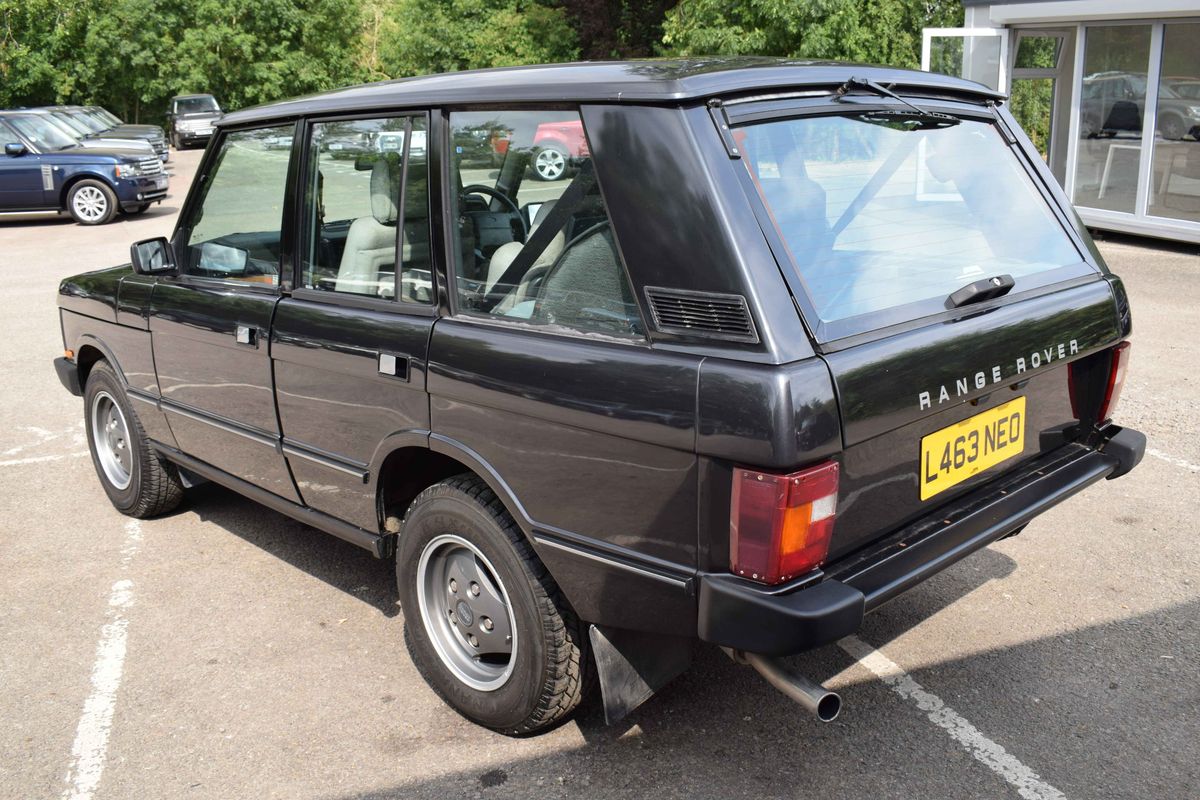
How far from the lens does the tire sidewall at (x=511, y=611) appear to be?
2998 mm

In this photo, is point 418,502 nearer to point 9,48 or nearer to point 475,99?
point 475,99

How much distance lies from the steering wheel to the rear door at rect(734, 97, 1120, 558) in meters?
0.73

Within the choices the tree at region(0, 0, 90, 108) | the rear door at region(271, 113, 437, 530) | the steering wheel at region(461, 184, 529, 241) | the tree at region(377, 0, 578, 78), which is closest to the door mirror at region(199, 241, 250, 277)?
the rear door at region(271, 113, 437, 530)

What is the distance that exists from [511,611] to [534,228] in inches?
43.6

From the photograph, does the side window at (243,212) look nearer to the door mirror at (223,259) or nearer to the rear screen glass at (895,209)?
the door mirror at (223,259)

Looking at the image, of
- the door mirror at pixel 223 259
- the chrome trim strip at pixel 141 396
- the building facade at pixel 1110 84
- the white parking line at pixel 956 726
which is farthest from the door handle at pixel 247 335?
the building facade at pixel 1110 84

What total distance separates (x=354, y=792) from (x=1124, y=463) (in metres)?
2.59

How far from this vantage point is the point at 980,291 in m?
2.90

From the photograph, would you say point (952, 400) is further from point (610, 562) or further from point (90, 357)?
point (90, 357)

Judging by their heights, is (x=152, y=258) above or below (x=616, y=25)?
below

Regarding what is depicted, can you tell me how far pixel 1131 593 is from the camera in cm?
402

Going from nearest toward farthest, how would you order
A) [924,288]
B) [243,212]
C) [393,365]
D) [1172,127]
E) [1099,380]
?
[924,288] < [393,365] < [1099,380] < [243,212] < [1172,127]

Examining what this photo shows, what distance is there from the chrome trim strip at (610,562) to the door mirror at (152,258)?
7.77 ft

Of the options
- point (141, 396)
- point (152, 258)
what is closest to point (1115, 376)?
point (152, 258)
